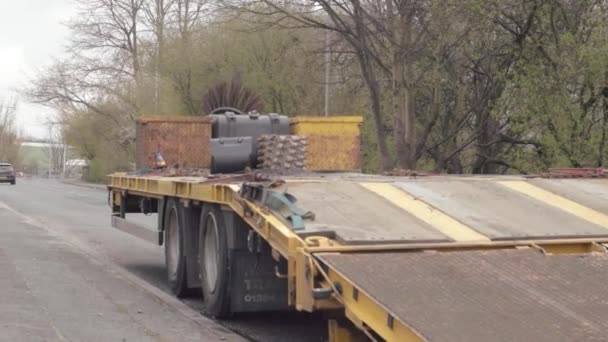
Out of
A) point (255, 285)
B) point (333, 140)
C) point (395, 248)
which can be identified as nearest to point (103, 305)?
point (255, 285)

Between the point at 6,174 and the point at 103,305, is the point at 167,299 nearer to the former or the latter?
the point at 103,305

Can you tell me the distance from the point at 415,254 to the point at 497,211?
144cm

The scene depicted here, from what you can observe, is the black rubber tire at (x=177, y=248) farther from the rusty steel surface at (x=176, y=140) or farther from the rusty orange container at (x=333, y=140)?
the rusty orange container at (x=333, y=140)

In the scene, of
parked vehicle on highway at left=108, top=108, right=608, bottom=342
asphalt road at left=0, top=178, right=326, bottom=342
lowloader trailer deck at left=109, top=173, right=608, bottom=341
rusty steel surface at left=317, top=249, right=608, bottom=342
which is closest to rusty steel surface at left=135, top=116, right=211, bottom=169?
asphalt road at left=0, top=178, right=326, bottom=342

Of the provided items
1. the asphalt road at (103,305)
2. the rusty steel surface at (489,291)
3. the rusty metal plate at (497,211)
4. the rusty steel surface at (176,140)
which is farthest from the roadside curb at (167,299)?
the rusty steel surface at (489,291)

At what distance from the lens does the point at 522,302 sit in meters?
5.16

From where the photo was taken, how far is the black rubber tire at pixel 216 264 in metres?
8.60

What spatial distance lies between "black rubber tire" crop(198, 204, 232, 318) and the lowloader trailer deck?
0.05ft

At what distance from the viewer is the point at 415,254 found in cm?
593

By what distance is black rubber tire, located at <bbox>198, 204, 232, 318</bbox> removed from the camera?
860 centimetres

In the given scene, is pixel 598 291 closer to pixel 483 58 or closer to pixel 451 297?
pixel 451 297

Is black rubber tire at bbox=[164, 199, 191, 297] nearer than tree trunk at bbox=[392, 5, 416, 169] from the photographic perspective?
Yes

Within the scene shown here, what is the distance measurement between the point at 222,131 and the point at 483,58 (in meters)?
10.5

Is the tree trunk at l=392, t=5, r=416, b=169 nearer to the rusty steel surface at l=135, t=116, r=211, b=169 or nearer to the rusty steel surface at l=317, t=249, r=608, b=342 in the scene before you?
the rusty steel surface at l=135, t=116, r=211, b=169
